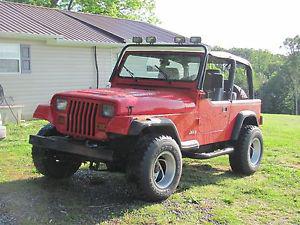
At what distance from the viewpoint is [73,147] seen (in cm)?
561

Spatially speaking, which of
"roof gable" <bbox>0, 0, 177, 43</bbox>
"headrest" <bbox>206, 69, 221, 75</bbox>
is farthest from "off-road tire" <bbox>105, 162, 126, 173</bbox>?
"roof gable" <bbox>0, 0, 177, 43</bbox>

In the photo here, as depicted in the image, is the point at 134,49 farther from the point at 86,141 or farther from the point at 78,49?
the point at 78,49

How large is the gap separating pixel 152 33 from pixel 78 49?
5.35 metres

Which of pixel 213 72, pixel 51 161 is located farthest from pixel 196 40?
pixel 51 161

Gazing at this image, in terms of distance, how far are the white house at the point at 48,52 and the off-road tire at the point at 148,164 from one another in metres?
9.92

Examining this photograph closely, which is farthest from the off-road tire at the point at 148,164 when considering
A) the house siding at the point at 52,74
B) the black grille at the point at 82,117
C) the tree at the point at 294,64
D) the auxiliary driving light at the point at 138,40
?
the tree at the point at 294,64

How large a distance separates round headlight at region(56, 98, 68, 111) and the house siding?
9658 mm

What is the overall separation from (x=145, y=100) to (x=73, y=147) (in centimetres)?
103

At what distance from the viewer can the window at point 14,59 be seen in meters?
15.1

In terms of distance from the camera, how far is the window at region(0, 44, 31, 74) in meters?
15.1

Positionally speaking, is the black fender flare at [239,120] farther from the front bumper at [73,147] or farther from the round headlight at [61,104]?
the round headlight at [61,104]

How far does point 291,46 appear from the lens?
67.9 meters

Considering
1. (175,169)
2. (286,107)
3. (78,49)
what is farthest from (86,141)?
(286,107)

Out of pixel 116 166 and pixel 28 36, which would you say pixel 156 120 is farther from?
pixel 28 36
